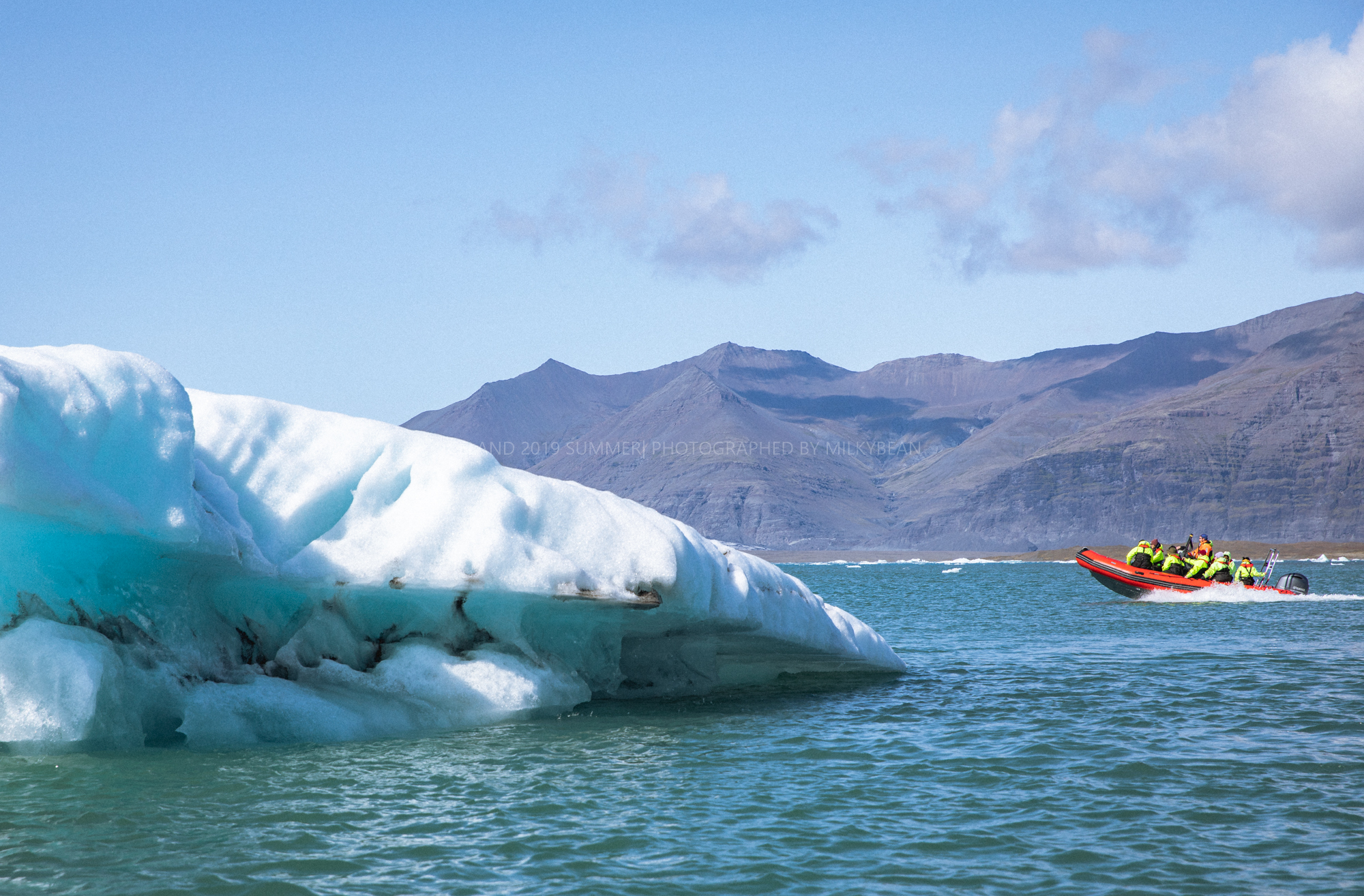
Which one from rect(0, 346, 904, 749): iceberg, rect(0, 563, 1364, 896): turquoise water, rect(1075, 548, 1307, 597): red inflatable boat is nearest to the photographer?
rect(0, 563, 1364, 896): turquoise water

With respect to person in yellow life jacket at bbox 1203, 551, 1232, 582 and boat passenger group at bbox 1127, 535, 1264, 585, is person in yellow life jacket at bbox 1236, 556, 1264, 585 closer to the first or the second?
boat passenger group at bbox 1127, 535, 1264, 585

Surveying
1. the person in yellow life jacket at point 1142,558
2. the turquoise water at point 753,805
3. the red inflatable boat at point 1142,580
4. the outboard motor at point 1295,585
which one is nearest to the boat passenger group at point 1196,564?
the person in yellow life jacket at point 1142,558

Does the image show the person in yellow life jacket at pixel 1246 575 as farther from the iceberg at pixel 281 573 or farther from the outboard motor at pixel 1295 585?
the iceberg at pixel 281 573

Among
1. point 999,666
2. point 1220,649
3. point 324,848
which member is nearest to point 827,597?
point 1220,649

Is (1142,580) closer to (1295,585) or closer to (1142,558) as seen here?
(1142,558)

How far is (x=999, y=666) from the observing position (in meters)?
17.3

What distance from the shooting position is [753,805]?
26.2ft

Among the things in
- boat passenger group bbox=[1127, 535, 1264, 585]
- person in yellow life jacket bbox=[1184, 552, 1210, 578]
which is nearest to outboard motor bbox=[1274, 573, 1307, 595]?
boat passenger group bbox=[1127, 535, 1264, 585]

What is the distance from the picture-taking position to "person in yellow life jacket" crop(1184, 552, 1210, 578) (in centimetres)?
3778

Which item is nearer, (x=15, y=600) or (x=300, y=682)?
(x=15, y=600)

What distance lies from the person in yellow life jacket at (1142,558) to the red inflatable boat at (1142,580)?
1.24 ft

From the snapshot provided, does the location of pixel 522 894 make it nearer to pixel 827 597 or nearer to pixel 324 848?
pixel 324 848

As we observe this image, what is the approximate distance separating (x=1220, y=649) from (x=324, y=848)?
1843 centimetres

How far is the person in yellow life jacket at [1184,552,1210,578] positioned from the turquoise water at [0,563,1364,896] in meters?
26.5
